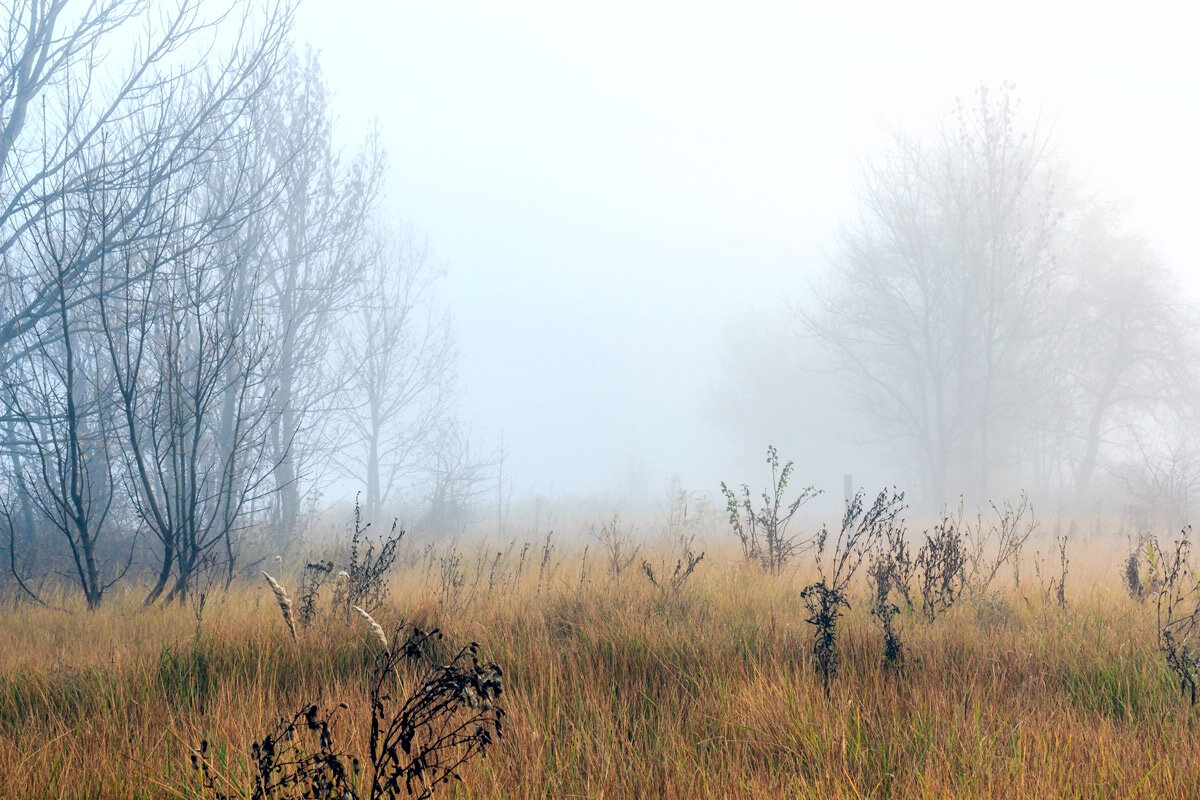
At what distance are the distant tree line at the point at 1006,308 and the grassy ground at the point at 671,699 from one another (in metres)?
14.2

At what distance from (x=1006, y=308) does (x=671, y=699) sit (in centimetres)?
1957

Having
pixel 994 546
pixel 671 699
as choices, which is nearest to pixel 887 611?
pixel 671 699

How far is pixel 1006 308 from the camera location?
1903 cm

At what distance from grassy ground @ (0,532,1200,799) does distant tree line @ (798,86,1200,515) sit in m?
14.2

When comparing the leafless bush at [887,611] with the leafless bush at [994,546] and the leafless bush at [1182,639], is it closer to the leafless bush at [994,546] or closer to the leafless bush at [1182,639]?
the leafless bush at [994,546]

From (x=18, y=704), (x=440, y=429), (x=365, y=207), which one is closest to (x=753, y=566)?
(x=18, y=704)

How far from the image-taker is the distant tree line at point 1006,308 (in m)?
17.1

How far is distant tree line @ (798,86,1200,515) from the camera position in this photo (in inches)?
674

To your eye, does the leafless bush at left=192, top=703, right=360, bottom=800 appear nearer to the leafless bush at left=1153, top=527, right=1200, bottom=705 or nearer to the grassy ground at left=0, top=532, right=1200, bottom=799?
the grassy ground at left=0, top=532, right=1200, bottom=799

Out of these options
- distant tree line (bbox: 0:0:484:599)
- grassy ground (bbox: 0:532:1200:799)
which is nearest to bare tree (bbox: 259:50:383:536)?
distant tree line (bbox: 0:0:484:599)

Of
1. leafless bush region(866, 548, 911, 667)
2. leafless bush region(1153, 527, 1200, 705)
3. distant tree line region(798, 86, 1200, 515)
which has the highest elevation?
distant tree line region(798, 86, 1200, 515)

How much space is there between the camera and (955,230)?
1789cm

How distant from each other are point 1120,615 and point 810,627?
223 cm

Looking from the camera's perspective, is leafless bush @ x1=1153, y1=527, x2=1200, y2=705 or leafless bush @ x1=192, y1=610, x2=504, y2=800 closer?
leafless bush @ x1=192, y1=610, x2=504, y2=800
